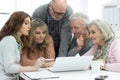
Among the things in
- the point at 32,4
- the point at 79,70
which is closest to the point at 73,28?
the point at 79,70

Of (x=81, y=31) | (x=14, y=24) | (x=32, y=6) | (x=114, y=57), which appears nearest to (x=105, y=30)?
(x=114, y=57)

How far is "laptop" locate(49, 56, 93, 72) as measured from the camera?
6.89ft

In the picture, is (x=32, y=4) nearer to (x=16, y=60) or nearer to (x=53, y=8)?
(x=53, y=8)

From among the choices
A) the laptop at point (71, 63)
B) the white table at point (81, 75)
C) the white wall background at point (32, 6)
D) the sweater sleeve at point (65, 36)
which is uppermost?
the white wall background at point (32, 6)

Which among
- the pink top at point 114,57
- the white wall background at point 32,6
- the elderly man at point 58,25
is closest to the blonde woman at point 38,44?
the elderly man at point 58,25

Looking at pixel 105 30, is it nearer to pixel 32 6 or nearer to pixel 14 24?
pixel 14 24

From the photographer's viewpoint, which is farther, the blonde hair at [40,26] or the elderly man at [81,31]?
the elderly man at [81,31]

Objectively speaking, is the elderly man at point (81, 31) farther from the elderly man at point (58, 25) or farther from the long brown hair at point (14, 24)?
the long brown hair at point (14, 24)

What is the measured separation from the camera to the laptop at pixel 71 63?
210 cm

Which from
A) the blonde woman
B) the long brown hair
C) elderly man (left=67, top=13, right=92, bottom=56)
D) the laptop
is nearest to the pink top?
the laptop

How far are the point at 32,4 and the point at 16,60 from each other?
1.53 m

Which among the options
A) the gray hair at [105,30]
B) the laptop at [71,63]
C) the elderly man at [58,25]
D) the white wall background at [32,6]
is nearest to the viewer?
the laptop at [71,63]

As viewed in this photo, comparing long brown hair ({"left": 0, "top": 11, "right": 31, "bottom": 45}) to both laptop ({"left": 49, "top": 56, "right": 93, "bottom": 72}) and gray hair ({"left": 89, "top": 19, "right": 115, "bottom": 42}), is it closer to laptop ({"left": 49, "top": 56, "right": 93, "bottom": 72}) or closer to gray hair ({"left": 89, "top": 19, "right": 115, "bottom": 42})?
laptop ({"left": 49, "top": 56, "right": 93, "bottom": 72})

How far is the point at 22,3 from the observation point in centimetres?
357
